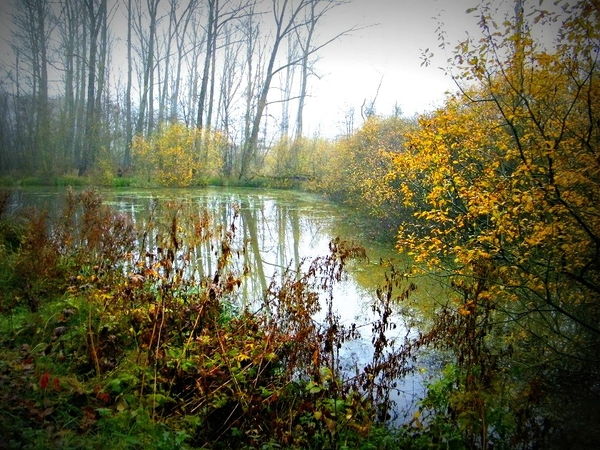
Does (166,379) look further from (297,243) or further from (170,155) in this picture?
(170,155)

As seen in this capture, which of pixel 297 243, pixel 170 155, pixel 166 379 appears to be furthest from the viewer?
pixel 170 155

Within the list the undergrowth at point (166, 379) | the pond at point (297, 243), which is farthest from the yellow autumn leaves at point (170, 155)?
the undergrowth at point (166, 379)

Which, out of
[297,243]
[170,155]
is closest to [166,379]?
[297,243]

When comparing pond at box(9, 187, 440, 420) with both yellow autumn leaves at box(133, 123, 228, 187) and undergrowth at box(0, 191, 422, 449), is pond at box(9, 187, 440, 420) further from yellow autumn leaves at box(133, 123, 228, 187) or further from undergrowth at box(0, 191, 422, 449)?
yellow autumn leaves at box(133, 123, 228, 187)

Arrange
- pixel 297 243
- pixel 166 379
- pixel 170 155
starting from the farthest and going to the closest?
pixel 170 155 → pixel 297 243 → pixel 166 379

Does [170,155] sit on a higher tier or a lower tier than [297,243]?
higher

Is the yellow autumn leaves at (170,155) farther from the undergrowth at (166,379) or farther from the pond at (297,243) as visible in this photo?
the undergrowth at (166,379)

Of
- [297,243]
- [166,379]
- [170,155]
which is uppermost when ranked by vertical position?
[170,155]

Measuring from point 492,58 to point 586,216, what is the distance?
1.73 metres

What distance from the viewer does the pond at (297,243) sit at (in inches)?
210

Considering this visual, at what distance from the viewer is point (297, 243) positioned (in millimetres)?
9633

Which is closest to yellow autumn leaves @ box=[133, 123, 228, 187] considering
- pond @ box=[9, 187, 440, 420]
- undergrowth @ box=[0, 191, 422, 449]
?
pond @ box=[9, 187, 440, 420]

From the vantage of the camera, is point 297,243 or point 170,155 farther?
point 170,155

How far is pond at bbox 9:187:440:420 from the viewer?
5.32m
